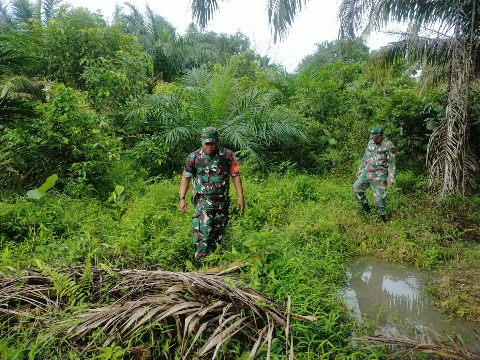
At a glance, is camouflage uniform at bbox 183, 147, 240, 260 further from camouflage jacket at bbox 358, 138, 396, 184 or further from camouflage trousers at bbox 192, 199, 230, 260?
camouflage jacket at bbox 358, 138, 396, 184

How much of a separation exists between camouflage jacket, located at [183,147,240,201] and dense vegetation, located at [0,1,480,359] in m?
0.57

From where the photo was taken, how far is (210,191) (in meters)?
3.45

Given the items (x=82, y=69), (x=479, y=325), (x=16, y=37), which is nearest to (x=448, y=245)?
(x=479, y=325)

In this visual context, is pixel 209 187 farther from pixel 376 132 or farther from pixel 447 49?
pixel 447 49

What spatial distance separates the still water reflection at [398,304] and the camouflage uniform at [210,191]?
4.66ft

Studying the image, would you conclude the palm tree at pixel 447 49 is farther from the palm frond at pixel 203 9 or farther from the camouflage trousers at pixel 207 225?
the camouflage trousers at pixel 207 225

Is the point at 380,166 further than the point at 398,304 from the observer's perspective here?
Yes

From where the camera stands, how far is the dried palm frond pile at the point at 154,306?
192 cm

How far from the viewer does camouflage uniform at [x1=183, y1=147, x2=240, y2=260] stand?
3406 millimetres

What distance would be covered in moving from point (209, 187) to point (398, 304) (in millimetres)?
2104

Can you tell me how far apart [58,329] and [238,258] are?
145cm

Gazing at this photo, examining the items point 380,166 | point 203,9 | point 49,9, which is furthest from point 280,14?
point 49,9

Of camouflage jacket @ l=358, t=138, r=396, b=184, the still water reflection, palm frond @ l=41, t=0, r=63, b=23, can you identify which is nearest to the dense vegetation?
the still water reflection

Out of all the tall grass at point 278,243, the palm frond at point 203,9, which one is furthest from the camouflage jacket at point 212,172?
the palm frond at point 203,9
